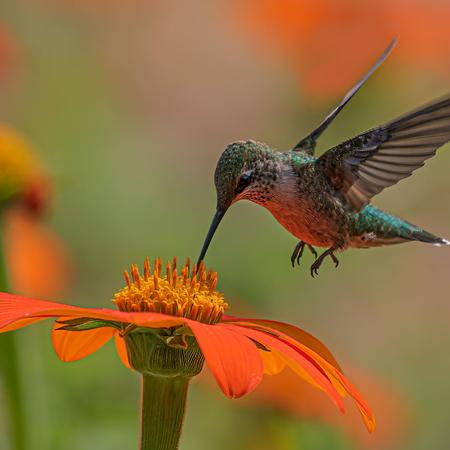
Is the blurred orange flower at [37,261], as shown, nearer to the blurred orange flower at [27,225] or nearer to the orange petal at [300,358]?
the blurred orange flower at [27,225]

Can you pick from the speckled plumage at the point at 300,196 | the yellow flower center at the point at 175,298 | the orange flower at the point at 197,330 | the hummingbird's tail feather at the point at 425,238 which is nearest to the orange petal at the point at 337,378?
the orange flower at the point at 197,330

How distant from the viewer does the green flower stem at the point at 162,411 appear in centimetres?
111

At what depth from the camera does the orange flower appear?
38.5 inches

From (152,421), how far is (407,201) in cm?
169

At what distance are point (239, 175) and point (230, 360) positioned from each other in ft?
1.72

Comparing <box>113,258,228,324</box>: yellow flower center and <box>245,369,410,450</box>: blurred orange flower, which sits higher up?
<box>113,258,228,324</box>: yellow flower center

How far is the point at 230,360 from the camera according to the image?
963mm

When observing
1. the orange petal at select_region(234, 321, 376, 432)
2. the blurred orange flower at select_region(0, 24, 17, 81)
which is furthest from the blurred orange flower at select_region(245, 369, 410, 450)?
the blurred orange flower at select_region(0, 24, 17, 81)

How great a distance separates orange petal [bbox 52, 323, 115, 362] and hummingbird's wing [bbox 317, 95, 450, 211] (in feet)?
1.88

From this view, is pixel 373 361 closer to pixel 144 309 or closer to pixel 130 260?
pixel 130 260

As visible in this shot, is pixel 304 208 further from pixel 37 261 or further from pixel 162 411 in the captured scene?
pixel 37 261

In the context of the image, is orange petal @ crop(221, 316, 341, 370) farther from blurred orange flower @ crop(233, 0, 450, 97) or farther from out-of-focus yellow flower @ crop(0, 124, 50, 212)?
blurred orange flower @ crop(233, 0, 450, 97)

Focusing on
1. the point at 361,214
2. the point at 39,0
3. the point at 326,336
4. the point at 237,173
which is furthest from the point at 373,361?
the point at 237,173

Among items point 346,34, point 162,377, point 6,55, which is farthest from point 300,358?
point 346,34
